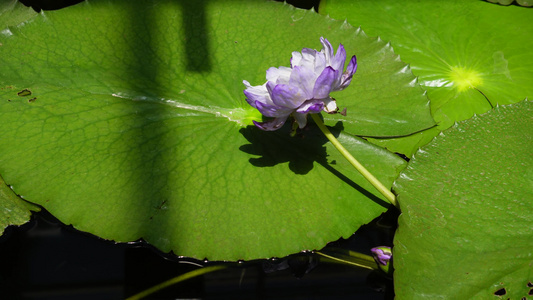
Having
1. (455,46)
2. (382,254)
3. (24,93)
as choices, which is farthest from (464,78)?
(24,93)

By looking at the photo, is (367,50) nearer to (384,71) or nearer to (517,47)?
(384,71)

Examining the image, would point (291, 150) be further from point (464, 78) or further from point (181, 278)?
point (464, 78)

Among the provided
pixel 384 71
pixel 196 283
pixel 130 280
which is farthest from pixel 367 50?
pixel 130 280

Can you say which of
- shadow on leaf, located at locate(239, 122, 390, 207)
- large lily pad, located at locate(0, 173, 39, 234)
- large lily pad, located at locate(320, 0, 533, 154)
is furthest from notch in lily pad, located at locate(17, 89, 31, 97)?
large lily pad, located at locate(320, 0, 533, 154)

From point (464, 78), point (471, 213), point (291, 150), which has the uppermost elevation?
point (464, 78)

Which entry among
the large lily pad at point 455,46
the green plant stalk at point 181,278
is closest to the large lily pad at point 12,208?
the green plant stalk at point 181,278

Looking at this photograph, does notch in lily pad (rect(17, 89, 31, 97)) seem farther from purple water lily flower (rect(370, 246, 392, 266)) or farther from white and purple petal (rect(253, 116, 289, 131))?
purple water lily flower (rect(370, 246, 392, 266))
